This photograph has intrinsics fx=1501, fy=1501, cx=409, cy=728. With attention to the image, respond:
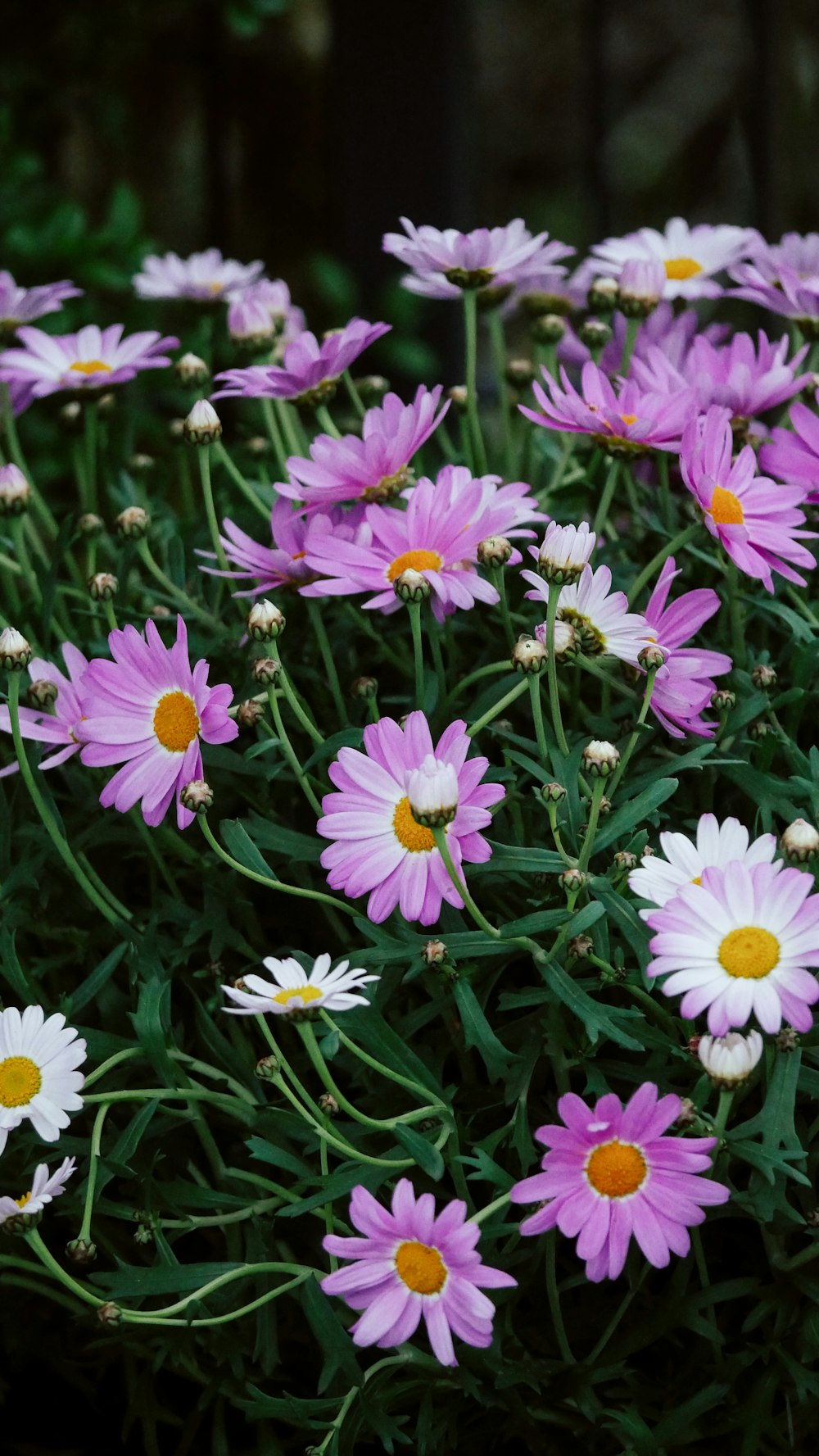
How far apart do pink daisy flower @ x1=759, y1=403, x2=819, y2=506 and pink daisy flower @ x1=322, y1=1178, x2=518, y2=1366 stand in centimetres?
40

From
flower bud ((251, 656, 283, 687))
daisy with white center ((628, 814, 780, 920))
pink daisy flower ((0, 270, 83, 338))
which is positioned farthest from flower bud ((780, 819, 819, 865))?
pink daisy flower ((0, 270, 83, 338))

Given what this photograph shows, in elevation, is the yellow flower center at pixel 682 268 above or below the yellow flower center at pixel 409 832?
above

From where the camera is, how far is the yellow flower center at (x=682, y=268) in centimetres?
93

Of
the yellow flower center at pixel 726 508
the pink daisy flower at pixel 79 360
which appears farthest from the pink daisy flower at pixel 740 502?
the pink daisy flower at pixel 79 360

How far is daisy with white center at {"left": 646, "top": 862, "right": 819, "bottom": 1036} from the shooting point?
0.51 meters

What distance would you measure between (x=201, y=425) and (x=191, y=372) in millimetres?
120

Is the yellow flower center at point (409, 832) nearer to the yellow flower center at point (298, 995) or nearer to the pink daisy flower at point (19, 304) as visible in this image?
the yellow flower center at point (298, 995)

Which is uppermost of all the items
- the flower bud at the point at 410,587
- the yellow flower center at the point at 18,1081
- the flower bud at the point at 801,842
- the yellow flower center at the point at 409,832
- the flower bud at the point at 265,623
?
the flower bud at the point at 410,587

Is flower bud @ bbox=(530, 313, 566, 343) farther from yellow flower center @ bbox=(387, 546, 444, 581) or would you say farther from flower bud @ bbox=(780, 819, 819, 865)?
flower bud @ bbox=(780, 819, 819, 865)

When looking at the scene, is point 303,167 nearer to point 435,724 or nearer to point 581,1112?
point 435,724

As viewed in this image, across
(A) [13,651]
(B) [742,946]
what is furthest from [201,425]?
(B) [742,946]

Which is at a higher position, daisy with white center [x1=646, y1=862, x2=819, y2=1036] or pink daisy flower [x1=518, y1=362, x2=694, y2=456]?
pink daisy flower [x1=518, y1=362, x2=694, y2=456]

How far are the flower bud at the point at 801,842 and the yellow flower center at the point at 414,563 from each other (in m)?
0.20

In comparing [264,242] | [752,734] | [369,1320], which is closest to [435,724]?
[752,734]
